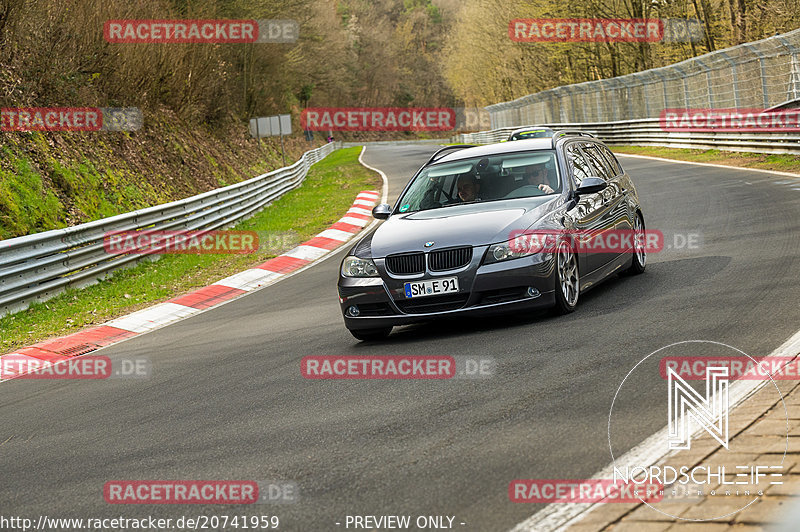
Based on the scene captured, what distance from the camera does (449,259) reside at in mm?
8008

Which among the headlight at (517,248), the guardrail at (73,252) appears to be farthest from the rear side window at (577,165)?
the guardrail at (73,252)

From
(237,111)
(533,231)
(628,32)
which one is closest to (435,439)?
(533,231)

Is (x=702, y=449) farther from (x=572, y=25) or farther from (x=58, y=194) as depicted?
(x=572, y=25)

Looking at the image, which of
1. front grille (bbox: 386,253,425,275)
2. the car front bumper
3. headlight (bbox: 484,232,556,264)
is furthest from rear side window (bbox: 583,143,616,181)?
front grille (bbox: 386,253,425,275)

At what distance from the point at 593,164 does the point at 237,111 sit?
38665 millimetres

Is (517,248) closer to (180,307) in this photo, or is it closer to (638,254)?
(638,254)

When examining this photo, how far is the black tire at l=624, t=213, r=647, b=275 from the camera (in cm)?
1027

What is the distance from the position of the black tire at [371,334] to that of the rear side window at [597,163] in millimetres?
2918

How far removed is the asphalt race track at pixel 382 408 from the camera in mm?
4590

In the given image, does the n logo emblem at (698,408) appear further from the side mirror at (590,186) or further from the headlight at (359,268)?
the side mirror at (590,186)

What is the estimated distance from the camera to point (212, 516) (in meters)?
4.44

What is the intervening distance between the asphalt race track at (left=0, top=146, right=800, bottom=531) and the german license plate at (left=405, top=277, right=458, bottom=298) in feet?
1.40

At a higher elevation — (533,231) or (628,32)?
(628,32)

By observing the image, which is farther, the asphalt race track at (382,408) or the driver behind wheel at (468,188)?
the driver behind wheel at (468,188)
